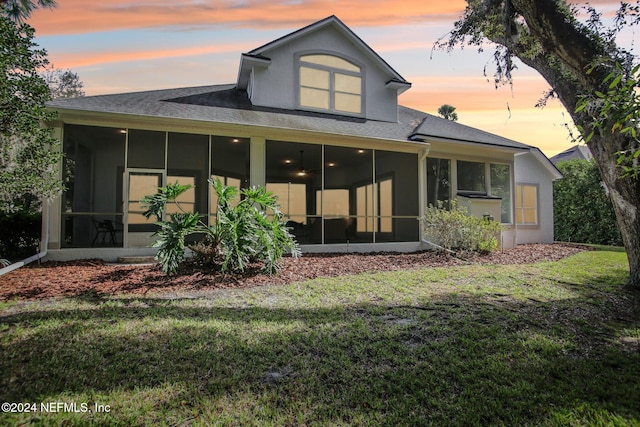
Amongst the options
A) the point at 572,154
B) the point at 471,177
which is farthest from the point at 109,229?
the point at 572,154

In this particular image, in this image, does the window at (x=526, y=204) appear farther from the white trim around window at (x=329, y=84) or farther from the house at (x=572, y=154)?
the house at (x=572, y=154)

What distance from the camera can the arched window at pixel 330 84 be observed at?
1227cm

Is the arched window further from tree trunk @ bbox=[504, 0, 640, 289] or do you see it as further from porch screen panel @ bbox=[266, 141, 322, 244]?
tree trunk @ bbox=[504, 0, 640, 289]

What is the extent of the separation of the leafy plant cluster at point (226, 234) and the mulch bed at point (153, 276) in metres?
0.30

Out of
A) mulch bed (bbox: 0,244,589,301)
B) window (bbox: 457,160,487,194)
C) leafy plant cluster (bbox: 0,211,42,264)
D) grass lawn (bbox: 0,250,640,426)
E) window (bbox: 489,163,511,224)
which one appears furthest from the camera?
window (bbox: 489,163,511,224)

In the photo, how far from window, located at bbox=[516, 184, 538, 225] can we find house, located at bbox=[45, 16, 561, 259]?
43 centimetres

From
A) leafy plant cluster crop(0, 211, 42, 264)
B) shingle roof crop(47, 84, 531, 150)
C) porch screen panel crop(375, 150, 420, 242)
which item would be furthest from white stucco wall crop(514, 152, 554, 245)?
leafy plant cluster crop(0, 211, 42, 264)

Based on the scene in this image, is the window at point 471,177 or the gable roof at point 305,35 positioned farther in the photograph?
the window at point 471,177

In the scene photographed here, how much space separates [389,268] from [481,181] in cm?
720

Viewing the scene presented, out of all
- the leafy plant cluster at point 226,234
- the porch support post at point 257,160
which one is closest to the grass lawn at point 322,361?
the leafy plant cluster at point 226,234

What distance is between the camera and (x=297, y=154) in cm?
1121

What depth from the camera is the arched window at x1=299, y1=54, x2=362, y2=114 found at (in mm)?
12273

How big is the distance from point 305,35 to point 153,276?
9.75 metres

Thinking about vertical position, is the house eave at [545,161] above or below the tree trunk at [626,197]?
above
